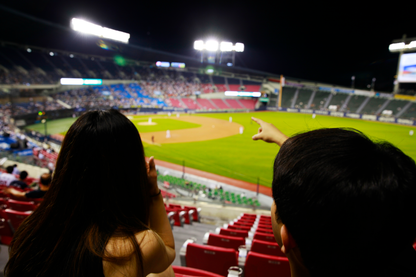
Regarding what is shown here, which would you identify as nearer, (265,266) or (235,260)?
(265,266)

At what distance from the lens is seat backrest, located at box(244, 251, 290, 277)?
2467 millimetres

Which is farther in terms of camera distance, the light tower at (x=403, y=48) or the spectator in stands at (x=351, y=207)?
the light tower at (x=403, y=48)

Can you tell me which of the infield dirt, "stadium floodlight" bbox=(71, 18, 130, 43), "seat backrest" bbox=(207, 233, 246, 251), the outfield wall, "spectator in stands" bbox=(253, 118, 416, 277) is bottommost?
the infield dirt

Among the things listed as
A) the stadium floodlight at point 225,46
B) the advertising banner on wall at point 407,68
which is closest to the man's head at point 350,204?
the stadium floodlight at point 225,46

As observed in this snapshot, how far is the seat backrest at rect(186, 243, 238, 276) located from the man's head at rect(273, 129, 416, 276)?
222cm

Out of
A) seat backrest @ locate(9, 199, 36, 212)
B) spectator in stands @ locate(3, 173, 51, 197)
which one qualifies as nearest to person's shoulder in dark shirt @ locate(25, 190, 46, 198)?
spectator in stands @ locate(3, 173, 51, 197)

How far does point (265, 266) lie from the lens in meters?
2.55

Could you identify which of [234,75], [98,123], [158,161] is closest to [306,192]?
[98,123]

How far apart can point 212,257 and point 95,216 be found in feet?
6.43

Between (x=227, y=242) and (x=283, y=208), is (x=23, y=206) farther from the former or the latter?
(x=283, y=208)

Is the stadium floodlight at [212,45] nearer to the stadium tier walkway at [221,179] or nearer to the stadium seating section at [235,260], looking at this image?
the stadium tier walkway at [221,179]

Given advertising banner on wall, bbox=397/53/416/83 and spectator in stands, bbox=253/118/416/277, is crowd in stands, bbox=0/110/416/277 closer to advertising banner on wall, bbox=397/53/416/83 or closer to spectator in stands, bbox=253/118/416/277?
spectator in stands, bbox=253/118/416/277

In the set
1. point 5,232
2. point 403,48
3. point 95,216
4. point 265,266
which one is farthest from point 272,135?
point 403,48

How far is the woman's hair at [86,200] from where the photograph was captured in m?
1.27
